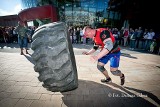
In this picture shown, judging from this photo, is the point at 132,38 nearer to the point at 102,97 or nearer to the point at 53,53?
the point at 102,97

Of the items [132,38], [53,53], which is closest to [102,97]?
[53,53]

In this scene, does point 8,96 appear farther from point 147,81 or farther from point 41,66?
point 147,81

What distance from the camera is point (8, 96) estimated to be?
3588 millimetres

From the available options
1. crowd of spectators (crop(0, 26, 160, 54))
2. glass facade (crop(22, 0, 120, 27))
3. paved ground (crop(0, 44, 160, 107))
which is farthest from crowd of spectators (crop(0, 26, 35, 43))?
paved ground (crop(0, 44, 160, 107))

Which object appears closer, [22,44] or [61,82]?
[61,82]

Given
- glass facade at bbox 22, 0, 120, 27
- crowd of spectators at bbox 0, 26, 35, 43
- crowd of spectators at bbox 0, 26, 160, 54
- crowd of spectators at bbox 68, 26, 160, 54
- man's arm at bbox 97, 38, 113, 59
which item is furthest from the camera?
glass facade at bbox 22, 0, 120, 27

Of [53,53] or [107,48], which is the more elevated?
[53,53]

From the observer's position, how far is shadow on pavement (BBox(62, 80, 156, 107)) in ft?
10.9

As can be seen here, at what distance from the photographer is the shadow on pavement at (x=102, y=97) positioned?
3.31m

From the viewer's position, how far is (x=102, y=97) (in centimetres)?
363

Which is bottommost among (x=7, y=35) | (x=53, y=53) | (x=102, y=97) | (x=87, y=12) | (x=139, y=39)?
(x=102, y=97)

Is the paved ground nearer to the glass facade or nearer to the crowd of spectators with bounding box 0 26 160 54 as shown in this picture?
the crowd of spectators with bounding box 0 26 160 54

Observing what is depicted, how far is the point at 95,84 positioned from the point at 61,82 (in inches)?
89.2

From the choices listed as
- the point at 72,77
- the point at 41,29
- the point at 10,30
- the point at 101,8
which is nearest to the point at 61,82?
the point at 72,77
